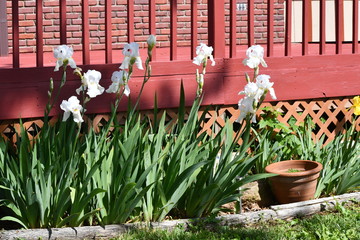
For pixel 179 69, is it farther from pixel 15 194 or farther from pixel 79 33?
pixel 79 33

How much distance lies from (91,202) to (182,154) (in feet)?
2.13

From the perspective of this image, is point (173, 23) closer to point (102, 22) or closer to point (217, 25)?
point (217, 25)

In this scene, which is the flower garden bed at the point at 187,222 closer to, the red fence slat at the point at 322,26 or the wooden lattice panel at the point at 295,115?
the wooden lattice panel at the point at 295,115

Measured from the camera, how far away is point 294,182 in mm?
5445

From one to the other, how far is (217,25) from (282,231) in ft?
6.36

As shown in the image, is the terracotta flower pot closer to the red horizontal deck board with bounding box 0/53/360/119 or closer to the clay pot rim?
the clay pot rim

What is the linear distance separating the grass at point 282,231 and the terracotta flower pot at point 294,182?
0.65ft

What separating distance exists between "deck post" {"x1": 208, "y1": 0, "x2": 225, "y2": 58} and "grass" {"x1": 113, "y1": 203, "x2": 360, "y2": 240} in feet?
5.38

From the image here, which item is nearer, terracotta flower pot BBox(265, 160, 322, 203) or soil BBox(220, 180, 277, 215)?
terracotta flower pot BBox(265, 160, 322, 203)

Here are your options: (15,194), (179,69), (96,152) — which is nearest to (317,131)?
(179,69)

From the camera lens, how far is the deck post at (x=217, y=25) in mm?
6184

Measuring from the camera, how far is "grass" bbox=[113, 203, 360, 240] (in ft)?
15.7

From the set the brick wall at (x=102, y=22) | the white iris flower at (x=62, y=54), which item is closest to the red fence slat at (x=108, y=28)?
the white iris flower at (x=62, y=54)

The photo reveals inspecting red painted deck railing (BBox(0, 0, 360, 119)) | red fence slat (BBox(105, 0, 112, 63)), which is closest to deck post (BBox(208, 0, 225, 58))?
red painted deck railing (BBox(0, 0, 360, 119))
